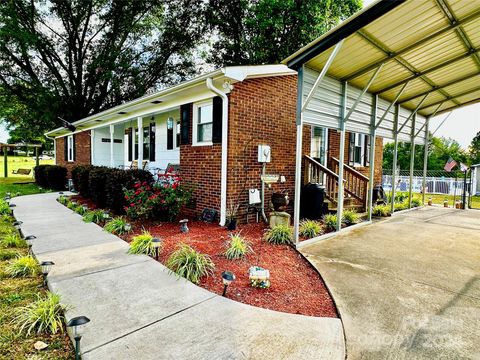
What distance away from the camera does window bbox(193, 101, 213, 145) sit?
722cm

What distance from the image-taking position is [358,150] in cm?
1132

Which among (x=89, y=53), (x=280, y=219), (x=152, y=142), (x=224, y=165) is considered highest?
(x=89, y=53)

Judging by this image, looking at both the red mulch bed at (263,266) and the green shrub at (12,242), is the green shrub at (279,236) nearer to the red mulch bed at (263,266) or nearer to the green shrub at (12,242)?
the red mulch bed at (263,266)

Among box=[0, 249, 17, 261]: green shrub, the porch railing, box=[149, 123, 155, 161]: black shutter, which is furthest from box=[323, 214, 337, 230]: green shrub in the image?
box=[149, 123, 155, 161]: black shutter

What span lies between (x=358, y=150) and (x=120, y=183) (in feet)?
29.6

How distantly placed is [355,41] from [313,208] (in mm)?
4221

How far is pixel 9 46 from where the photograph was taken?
1753cm

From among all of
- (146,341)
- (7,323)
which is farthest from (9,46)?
(146,341)

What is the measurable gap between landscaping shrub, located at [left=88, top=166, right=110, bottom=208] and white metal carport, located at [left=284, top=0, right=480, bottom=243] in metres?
5.65

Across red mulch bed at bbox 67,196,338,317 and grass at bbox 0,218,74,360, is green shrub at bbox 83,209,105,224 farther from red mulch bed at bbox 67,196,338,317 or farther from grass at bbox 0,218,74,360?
grass at bbox 0,218,74,360

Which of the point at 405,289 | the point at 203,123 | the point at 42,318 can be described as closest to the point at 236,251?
the point at 405,289

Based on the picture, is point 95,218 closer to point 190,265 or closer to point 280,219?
point 190,265

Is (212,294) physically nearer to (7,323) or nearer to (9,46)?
(7,323)

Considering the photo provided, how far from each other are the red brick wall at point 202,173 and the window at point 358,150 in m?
6.31
